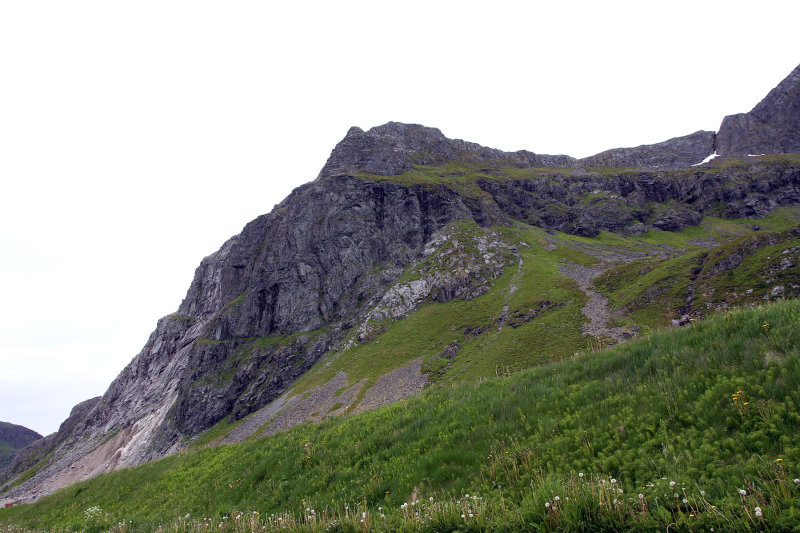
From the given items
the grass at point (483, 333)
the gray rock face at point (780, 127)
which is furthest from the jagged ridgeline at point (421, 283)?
the gray rock face at point (780, 127)

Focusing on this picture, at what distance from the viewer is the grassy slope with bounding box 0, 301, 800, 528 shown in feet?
21.3

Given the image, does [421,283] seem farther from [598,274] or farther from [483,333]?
[598,274]

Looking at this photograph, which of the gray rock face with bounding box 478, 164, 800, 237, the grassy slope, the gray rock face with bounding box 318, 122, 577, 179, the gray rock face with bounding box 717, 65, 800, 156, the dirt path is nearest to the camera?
the grassy slope

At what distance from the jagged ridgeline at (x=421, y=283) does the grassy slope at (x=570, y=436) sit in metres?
31.9

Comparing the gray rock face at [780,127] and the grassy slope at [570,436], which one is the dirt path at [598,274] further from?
the gray rock face at [780,127]

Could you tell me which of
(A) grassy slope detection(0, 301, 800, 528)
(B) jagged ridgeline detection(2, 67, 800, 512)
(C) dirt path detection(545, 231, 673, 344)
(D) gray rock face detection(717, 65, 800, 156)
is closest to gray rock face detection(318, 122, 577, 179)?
(B) jagged ridgeline detection(2, 67, 800, 512)

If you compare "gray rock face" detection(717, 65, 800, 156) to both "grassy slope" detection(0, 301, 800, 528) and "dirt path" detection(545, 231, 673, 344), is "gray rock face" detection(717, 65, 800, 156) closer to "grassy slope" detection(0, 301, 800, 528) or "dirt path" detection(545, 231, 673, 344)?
"dirt path" detection(545, 231, 673, 344)

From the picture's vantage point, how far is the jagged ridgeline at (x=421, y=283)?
2319 inches

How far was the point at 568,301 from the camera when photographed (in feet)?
231

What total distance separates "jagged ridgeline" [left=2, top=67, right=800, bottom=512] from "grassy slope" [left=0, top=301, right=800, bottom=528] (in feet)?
105

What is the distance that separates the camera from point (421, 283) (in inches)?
4063

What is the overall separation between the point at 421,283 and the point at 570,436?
94.4m

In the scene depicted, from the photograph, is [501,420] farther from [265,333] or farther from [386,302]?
[265,333]

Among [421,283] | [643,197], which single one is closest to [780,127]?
[643,197]
